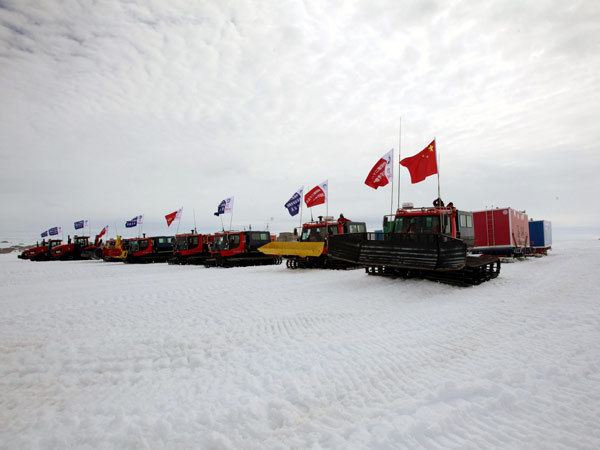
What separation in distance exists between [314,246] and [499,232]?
11.2 metres

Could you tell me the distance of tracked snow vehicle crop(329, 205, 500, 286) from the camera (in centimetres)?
859

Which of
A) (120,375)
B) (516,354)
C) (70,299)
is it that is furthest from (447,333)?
(70,299)

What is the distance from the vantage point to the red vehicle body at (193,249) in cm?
2252

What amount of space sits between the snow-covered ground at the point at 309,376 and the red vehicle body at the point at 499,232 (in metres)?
12.3

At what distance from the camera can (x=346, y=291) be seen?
903 centimetres

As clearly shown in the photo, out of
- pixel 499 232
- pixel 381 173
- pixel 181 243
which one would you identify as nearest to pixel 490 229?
pixel 499 232

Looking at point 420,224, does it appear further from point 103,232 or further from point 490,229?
point 103,232

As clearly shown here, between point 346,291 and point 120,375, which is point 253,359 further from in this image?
point 346,291

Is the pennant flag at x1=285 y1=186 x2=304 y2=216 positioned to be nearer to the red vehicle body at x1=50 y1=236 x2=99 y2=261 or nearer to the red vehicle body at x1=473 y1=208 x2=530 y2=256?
the red vehicle body at x1=473 y1=208 x2=530 y2=256

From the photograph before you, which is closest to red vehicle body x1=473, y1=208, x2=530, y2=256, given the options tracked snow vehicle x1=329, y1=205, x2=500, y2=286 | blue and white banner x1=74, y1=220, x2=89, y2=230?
tracked snow vehicle x1=329, y1=205, x2=500, y2=286

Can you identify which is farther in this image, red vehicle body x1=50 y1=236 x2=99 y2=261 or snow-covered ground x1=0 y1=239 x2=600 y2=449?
red vehicle body x1=50 y1=236 x2=99 y2=261

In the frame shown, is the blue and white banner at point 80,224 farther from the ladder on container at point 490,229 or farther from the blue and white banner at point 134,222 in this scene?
the ladder on container at point 490,229

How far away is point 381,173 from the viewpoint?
13453 mm

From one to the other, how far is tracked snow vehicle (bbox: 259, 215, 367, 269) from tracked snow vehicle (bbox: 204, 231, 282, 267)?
3292 mm
